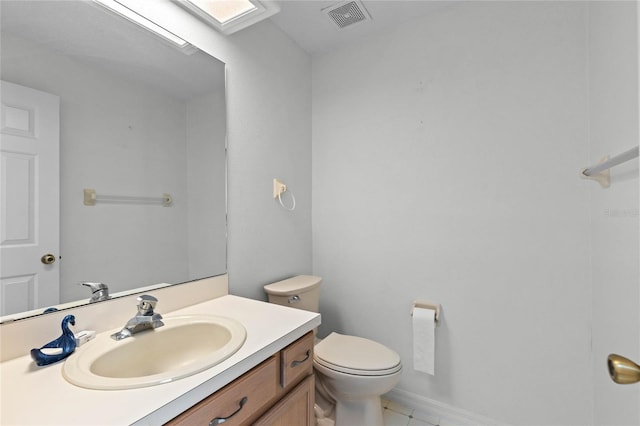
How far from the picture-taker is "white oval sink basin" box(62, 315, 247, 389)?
0.68m

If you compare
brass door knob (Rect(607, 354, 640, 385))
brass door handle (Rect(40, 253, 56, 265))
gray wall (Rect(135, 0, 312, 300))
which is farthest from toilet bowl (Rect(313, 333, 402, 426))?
brass door handle (Rect(40, 253, 56, 265))

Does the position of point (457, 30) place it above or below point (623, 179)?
above

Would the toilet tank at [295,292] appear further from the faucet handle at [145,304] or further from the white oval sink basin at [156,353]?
the faucet handle at [145,304]

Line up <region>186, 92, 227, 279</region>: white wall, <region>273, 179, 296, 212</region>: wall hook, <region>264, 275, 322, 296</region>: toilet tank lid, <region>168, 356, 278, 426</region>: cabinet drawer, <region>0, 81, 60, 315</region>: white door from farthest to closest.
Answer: <region>273, 179, 296, 212</region>: wall hook
<region>264, 275, 322, 296</region>: toilet tank lid
<region>186, 92, 227, 279</region>: white wall
<region>0, 81, 60, 315</region>: white door
<region>168, 356, 278, 426</region>: cabinet drawer

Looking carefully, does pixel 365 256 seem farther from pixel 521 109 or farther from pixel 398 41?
pixel 398 41

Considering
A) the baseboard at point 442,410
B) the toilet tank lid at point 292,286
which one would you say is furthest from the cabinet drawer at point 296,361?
the baseboard at point 442,410

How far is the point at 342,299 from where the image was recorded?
2.01 metres

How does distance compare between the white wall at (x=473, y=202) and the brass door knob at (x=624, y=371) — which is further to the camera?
the white wall at (x=473, y=202)

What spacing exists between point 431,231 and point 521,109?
2.65ft

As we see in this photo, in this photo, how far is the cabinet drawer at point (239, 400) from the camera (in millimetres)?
668

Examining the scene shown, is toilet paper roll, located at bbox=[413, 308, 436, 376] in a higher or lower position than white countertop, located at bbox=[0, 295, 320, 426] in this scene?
lower

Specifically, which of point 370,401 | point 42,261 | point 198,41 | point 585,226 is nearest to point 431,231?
point 585,226

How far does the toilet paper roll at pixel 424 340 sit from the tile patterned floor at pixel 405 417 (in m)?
0.29

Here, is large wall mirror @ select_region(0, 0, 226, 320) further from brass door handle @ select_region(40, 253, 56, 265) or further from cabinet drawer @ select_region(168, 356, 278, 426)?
cabinet drawer @ select_region(168, 356, 278, 426)
